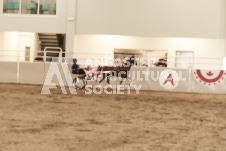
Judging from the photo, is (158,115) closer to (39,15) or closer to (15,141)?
(15,141)

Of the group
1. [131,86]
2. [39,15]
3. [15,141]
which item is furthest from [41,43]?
[15,141]

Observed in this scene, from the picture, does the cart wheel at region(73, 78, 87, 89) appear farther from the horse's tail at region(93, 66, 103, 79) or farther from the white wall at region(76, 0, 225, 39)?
the white wall at region(76, 0, 225, 39)

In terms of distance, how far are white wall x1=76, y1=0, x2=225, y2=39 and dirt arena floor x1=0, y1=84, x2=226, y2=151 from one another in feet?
34.4

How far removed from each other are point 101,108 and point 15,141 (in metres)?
4.51

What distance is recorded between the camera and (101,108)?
992 centimetres

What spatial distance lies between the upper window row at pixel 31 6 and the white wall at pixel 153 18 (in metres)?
1.76

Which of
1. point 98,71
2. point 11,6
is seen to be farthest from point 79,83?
point 11,6

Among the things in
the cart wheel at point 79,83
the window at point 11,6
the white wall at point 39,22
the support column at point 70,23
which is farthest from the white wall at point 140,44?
the cart wheel at point 79,83

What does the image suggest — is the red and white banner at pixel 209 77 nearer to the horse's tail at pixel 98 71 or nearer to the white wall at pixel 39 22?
the horse's tail at pixel 98 71

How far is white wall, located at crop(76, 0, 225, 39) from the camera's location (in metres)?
20.4

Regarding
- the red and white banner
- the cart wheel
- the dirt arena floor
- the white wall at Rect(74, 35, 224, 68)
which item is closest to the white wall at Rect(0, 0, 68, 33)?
the white wall at Rect(74, 35, 224, 68)

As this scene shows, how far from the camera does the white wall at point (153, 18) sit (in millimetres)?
20422

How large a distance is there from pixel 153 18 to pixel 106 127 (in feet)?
47.4

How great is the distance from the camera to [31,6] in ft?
68.9
